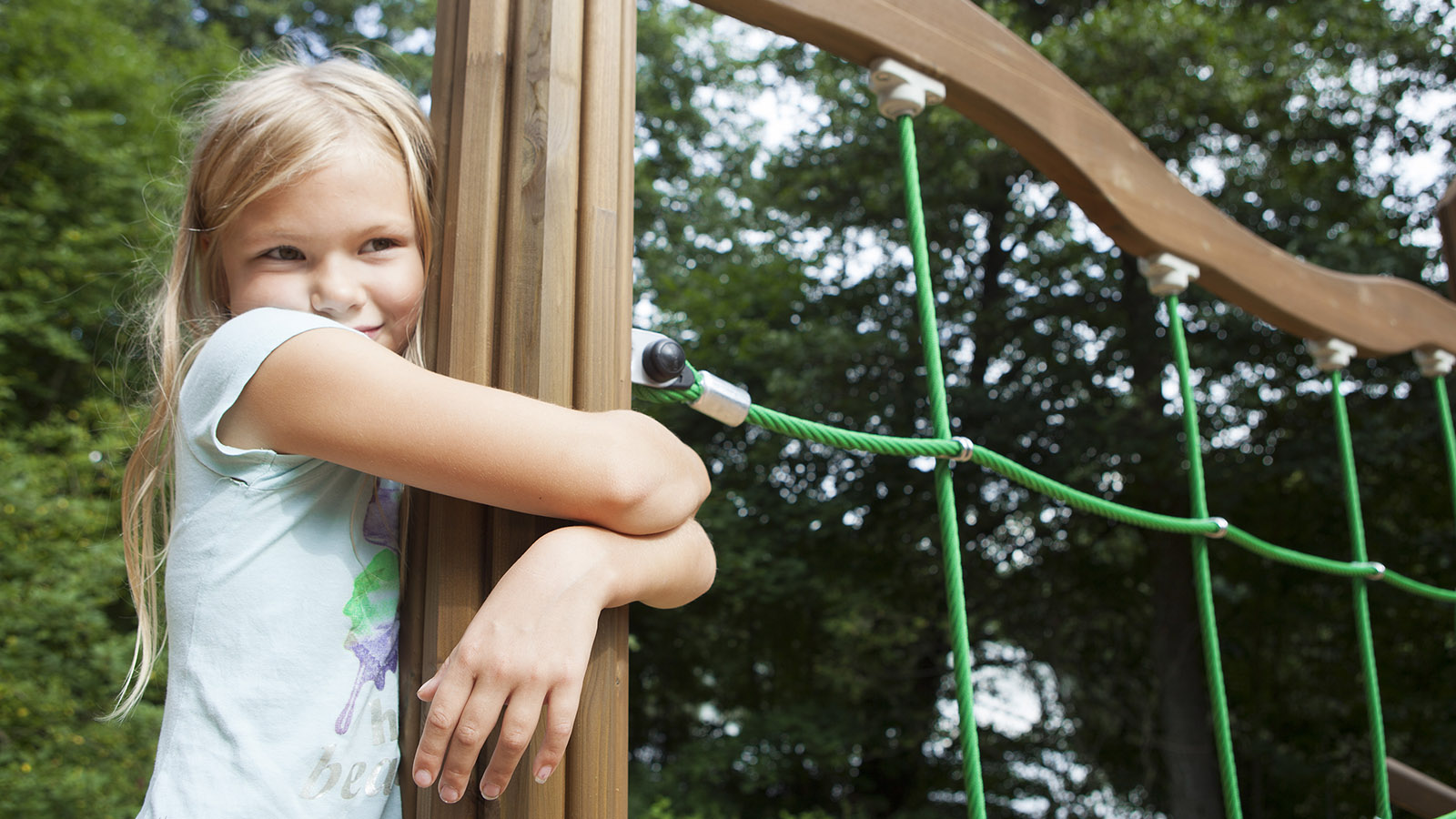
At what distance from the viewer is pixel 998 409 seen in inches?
256

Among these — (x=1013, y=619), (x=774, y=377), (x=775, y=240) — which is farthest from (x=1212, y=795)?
(x=775, y=240)

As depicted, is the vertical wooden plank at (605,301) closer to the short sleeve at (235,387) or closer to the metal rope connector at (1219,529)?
the short sleeve at (235,387)

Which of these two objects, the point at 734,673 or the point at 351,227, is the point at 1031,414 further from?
the point at 351,227

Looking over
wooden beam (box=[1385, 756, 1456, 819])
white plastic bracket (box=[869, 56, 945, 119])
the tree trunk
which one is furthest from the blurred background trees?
white plastic bracket (box=[869, 56, 945, 119])

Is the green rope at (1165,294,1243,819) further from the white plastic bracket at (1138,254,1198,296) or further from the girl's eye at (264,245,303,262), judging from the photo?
the girl's eye at (264,245,303,262)

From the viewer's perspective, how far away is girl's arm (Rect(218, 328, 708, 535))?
575mm

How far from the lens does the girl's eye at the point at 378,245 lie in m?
0.72

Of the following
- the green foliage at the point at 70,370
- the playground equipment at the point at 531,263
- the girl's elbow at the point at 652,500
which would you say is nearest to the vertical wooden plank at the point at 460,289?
the playground equipment at the point at 531,263

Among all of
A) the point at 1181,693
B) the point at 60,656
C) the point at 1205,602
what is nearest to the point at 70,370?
the point at 60,656

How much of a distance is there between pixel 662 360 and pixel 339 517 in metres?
0.25

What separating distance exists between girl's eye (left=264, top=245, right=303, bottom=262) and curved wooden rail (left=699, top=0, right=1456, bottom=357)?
42cm

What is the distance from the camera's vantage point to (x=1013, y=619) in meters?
7.26

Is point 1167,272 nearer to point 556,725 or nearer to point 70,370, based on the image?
point 556,725

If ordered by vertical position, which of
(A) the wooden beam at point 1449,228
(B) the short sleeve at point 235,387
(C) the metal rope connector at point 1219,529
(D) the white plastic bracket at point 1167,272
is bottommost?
(B) the short sleeve at point 235,387
